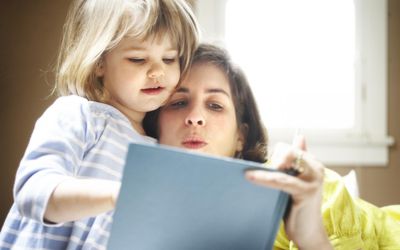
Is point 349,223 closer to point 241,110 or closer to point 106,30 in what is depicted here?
point 241,110

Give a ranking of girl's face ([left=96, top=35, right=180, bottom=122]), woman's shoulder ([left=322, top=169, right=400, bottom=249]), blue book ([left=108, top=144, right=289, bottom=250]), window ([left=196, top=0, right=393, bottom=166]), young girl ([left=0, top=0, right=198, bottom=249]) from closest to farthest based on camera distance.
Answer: blue book ([left=108, top=144, right=289, bottom=250]) < young girl ([left=0, top=0, right=198, bottom=249]) < girl's face ([left=96, top=35, right=180, bottom=122]) < woman's shoulder ([left=322, top=169, right=400, bottom=249]) < window ([left=196, top=0, right=393, bottom=166])

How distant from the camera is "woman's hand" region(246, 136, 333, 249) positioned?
55cm

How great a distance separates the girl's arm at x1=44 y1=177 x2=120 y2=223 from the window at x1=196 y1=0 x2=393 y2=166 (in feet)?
4.41

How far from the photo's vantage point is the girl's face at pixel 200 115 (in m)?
0.81

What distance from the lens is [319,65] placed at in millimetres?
2008

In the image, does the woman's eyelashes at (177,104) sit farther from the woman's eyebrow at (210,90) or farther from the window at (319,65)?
the window at (319,65)

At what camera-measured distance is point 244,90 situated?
0.92m

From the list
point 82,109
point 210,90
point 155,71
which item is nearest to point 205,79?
point 210,90

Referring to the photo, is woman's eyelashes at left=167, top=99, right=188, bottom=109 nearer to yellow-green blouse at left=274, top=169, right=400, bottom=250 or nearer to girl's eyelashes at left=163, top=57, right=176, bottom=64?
girl's eyelashes at left=163, top=57, right=176, bottom=64

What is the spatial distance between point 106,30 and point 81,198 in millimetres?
271

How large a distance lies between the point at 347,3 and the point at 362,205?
1.20 meters

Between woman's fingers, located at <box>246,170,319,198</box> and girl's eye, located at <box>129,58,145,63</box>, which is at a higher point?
girl's eye, located at <box>129,58,145,63</box>

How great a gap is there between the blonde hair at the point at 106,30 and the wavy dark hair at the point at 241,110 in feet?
0.27

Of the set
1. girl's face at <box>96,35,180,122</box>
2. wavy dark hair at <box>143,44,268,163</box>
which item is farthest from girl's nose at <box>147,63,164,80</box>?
wavy dark hair at <box>143,44,268,163</box>
